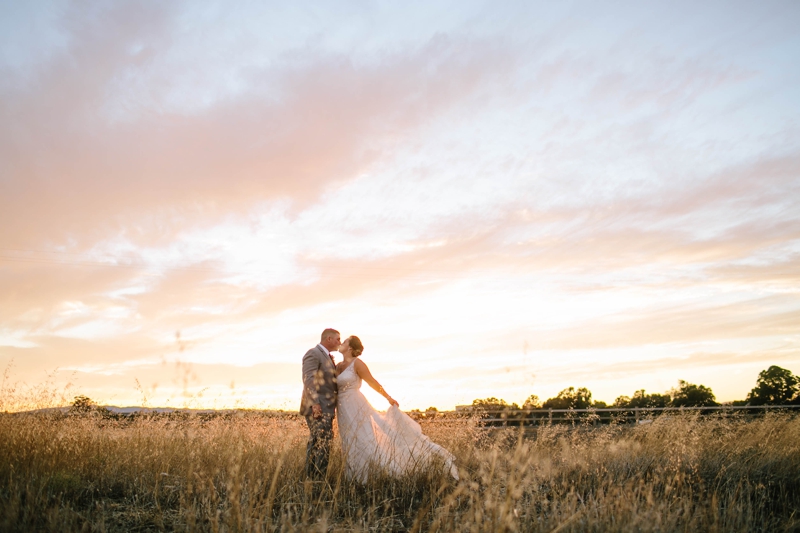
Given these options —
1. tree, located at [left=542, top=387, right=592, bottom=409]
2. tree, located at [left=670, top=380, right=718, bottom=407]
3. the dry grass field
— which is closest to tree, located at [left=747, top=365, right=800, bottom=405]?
tree, located at [left=670, top=380, right=718, bottom=407]

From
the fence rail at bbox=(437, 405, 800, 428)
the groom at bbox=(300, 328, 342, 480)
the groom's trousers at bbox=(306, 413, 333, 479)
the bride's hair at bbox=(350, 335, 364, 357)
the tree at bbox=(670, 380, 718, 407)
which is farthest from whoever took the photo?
the tree at bbox=(670, 380, 718, 407)

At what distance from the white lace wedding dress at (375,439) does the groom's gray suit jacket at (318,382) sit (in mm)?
170

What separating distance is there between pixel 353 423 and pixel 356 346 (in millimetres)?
1051

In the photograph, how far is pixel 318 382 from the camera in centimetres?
647

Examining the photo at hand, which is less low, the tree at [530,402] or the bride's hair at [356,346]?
the bride's hair at [356,346]

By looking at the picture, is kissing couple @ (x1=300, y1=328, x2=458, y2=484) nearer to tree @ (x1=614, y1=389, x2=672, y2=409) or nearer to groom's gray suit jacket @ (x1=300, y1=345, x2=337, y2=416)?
groom's gray suit jacket @ (x1=300, y1=345, x2=337, y2=416)

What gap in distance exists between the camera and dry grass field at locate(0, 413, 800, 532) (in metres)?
3.74

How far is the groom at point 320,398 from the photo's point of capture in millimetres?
6039

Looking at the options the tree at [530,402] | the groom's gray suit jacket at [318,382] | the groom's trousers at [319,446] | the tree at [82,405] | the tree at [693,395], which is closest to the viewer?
the tree at [530,402]

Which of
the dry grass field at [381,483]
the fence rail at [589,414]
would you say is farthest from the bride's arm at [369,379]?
the fence rail at [589,414]

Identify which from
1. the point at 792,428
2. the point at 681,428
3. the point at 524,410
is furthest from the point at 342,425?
the point at 792,428

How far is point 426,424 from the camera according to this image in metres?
9.27

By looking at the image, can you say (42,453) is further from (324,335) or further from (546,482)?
(546,482)

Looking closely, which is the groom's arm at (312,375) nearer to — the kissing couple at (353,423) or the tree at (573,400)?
the kissing couple at (353,423)
